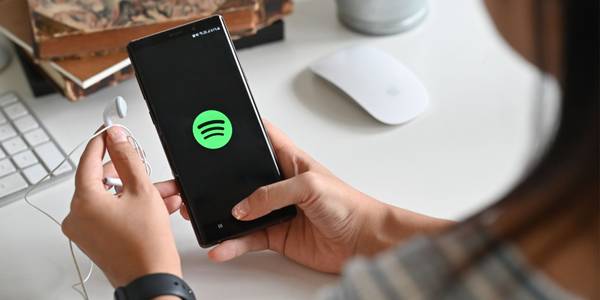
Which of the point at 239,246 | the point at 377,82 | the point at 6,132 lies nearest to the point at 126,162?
the point at 239,246

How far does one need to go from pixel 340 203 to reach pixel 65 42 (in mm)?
384

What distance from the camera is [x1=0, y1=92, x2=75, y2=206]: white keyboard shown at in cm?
83

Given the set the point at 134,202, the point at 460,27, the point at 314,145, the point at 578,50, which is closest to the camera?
the point at 578,50

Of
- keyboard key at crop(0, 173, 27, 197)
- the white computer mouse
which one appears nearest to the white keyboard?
keyboard key at crop(0, 173, 27, 197)

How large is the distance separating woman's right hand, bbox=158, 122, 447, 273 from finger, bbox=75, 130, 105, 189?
0.23 ft

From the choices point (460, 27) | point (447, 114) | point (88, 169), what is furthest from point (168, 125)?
point (460, 27)

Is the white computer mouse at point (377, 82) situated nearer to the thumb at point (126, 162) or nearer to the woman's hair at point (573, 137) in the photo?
the thumb at point (126, 162)

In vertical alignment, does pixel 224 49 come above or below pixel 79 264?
above

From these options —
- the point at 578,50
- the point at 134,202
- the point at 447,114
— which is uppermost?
the point at 578,50

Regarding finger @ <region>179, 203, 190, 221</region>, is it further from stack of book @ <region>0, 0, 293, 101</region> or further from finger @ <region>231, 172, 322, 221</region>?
stack of book @ <region>0, 0, 293, 101</region>

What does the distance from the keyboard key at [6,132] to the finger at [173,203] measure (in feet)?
0.73

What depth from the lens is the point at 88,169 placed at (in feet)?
2.32

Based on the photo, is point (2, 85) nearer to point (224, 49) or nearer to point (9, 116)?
point (9, 116)

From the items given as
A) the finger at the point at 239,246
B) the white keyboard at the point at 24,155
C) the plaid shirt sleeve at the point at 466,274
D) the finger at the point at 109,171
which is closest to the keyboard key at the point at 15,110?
the white keyboard at the point at 24,155
